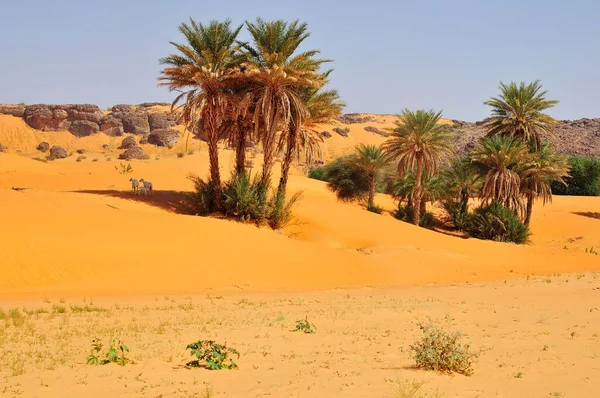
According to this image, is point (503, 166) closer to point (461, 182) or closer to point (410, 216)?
point (461, 182)

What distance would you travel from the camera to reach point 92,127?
72.2m

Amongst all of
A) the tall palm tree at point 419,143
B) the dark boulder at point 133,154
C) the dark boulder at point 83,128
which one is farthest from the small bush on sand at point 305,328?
the dark boulder at point 83,128

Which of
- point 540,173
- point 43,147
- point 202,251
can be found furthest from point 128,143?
point 202,251

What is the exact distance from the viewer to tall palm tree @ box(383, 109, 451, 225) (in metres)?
34.8

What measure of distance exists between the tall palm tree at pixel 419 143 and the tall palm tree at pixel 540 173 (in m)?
5.79

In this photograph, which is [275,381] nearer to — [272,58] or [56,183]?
[272,58]

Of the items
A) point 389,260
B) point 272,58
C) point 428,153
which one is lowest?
point 389,260

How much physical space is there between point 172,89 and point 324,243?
9.23 metres

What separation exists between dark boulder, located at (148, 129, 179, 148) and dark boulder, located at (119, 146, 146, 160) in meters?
5.77

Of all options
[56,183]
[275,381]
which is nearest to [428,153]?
[56,183]

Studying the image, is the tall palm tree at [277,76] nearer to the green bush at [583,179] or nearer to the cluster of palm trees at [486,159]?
the cluster of palm trees at [486,159]

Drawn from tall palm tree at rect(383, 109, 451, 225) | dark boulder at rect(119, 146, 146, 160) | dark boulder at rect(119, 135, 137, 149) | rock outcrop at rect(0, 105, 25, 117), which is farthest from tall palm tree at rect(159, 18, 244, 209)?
rock outcrop at rect(0, 105, 25, 117)

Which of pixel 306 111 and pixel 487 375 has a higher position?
pixel 306 111

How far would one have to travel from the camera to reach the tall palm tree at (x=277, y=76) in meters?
25.8
